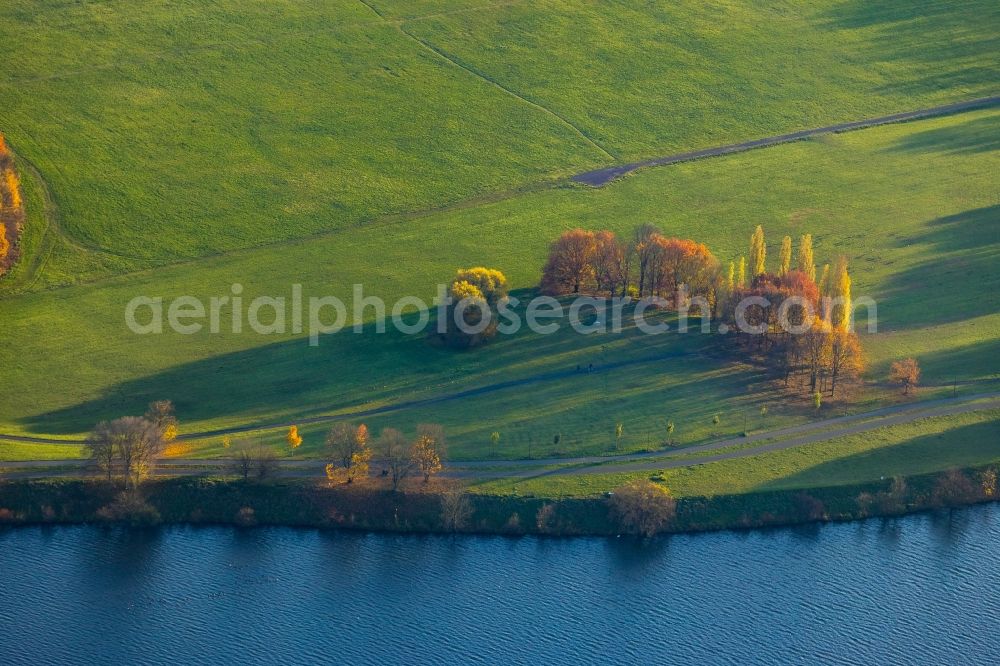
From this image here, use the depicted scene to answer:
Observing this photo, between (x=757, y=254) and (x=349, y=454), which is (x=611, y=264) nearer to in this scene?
(x=757, y=254)

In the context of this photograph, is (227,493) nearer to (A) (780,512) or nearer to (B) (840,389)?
(A) (780,512)

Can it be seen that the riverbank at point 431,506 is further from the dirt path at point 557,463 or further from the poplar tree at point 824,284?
the poplar tree at point 824,284

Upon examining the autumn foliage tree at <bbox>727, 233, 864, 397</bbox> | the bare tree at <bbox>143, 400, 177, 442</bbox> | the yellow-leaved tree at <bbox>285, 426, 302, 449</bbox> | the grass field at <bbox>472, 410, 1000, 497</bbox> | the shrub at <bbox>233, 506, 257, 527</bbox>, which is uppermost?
the autumn foliage tree at <bbox>727, 233, 864, 397</bbox>

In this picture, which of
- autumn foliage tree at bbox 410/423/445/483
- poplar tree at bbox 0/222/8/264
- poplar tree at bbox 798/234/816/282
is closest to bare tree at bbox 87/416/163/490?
autumn foliage tree at bbox 410/423/445/483

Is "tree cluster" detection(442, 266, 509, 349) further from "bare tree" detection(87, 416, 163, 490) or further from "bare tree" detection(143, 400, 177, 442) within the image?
"bare tree" detection(87, 416, 163, 490)

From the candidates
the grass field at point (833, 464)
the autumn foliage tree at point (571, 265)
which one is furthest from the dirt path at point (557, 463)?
the autumn foliage tree at point (571, 265)

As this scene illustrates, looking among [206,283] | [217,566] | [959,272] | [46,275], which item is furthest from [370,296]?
[959,272]

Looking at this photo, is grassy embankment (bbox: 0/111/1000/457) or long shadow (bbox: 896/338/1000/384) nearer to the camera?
grassy embankment (bbox: 0/111/1000/457)
